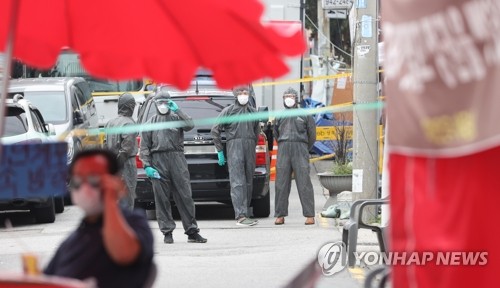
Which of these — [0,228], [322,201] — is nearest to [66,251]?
[0,228]

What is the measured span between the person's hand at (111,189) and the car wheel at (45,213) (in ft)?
43.3

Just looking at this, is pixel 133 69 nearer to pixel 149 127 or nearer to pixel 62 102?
pixel 149 127

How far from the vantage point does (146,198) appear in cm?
1712

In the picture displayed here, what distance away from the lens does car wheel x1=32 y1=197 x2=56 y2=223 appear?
1745 centimetres

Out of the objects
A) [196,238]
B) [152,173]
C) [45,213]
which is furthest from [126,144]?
[45,213]

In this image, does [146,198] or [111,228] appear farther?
[146,198]

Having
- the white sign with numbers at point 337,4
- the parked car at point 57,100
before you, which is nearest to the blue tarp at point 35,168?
the parked car at point 57,100

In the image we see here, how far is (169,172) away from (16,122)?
3.96 metres

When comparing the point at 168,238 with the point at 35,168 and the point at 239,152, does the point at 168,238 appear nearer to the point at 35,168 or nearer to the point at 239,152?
the point at 239,152

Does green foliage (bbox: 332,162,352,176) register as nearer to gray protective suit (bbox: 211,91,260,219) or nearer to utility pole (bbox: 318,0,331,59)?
gray protective suit (bbox: 211,91,260,219)

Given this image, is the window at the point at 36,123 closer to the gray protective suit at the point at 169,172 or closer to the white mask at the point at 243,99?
the white mask at the point at 243,99

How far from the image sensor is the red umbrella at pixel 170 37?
545cm

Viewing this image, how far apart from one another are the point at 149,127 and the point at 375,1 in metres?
3.54

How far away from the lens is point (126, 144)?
14.2m
